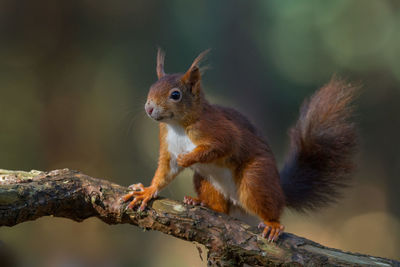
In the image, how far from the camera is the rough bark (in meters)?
1.51

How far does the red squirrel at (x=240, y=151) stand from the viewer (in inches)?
69.4

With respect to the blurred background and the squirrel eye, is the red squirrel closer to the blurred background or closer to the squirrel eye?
the squirrel eye

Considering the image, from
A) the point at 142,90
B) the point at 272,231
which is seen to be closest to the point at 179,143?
the point at 272,231

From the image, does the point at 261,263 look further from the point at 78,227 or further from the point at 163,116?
the point at 78,227

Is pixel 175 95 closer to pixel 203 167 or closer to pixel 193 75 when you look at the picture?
pixel 193 75

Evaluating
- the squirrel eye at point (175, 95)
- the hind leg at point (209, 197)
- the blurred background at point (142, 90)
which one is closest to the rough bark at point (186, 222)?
the hind leg at point (209, 197)

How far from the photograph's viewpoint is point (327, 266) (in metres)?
1.48

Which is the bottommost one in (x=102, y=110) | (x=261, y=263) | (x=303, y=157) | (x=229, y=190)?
(x=261, y=263)

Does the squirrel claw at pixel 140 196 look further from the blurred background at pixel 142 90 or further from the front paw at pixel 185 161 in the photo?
the blurred background at pixel 142 90

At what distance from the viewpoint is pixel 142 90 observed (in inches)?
173

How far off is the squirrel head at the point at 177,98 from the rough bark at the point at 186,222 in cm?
36

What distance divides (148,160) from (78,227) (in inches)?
40.8

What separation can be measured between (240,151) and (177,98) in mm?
394

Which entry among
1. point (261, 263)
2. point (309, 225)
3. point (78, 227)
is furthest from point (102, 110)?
point (261, 263)
